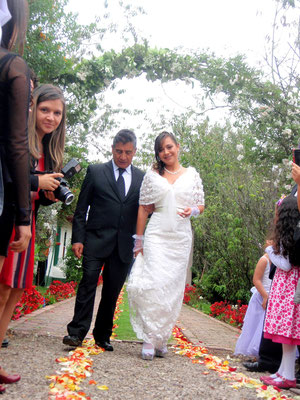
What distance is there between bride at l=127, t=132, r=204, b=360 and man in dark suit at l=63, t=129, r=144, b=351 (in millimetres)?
139

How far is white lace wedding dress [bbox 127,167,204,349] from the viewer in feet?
16.8

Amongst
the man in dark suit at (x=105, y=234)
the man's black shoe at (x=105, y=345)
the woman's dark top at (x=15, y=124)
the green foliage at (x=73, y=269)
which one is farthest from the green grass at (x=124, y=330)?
the green foliage at (x=73, y=269)

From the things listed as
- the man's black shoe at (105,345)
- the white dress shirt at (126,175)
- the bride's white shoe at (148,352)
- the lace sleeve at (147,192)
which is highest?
the white dress shirt at (126,175)

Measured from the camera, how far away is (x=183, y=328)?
7.82 meters

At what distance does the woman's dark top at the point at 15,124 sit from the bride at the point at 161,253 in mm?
2774

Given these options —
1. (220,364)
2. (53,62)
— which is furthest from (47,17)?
(220,364)

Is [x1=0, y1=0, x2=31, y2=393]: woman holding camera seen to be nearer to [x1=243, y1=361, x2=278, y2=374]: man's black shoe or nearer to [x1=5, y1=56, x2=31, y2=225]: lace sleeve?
[x1=5, y1=56, x2=31, y2=225]: lace sleeve

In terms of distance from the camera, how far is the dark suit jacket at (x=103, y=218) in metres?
5.16

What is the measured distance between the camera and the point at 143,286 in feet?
16.8

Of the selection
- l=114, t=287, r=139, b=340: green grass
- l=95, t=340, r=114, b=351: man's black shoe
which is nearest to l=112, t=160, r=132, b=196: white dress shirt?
l=95, t=340, r=114, b=351: man's black shoe

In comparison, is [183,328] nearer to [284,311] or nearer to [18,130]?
[284,311]

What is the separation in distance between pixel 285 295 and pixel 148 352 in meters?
1.42

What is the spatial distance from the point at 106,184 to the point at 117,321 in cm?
377

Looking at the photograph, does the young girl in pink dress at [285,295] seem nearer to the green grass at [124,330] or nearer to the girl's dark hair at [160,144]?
the girl's dark hair at [160,144]
